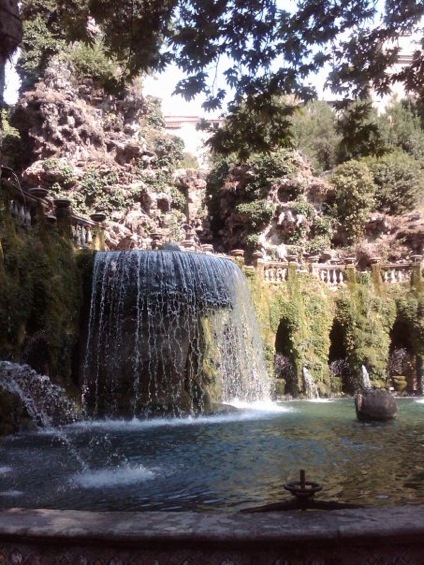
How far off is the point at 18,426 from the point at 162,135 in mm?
21799

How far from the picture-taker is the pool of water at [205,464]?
4.58 m

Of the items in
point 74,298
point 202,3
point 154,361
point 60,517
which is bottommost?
point 60,517

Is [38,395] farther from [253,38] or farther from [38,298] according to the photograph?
[253,38]

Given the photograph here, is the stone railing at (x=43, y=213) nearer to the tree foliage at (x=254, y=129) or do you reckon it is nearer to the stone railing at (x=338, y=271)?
the tree foliage at (x=254, y=129)

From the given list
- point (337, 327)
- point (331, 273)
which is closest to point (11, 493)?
point (337, 327)

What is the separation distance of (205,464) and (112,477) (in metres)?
1.17

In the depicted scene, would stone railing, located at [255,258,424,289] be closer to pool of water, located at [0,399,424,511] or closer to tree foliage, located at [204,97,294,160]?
pool of water, located at [0,399,424,511]

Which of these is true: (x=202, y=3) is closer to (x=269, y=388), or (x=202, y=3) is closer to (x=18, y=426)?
(x=18, y=426)

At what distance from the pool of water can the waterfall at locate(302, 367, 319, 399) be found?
Answer: 856 centimetres

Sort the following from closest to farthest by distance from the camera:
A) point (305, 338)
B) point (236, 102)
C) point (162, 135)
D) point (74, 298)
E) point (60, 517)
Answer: point (60, 517)
point (236, 102)
point (74, 298)
point (305, 338)
point (162, 135)

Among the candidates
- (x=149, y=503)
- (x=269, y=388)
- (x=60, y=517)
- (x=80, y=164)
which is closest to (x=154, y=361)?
(x=269, y=388)

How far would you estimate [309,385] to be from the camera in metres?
18.7

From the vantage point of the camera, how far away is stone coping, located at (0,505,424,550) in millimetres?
2029

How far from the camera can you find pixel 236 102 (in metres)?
6.22
